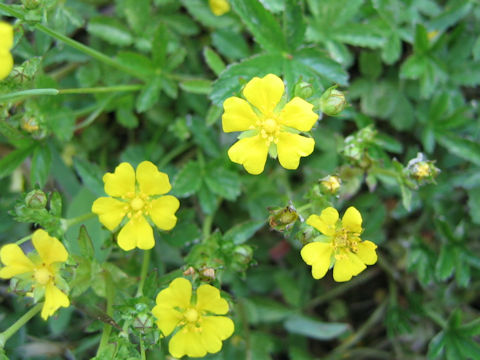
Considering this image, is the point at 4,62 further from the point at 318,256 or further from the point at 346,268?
the point at 346,268

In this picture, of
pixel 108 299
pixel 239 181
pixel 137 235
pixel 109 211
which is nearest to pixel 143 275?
pixel 108 299

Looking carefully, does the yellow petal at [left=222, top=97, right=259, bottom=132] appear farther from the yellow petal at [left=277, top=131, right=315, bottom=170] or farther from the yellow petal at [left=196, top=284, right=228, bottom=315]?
the yellow petal at [left=196, top=284, right=228, bottom=315]

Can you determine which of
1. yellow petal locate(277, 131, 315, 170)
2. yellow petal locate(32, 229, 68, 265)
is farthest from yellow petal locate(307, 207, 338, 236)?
yellow petal locate(32, 229, 68, 265)

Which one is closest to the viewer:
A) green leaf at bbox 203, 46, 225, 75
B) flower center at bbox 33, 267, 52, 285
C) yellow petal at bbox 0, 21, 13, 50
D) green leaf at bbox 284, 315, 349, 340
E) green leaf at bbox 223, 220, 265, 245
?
yellow petal at bbox 0, 21, 13, 50

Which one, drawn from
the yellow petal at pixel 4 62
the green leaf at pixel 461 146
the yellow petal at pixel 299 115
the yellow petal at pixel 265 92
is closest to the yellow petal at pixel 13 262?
the yellow petal at pixel 4 62

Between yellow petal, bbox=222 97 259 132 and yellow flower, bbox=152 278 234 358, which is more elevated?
yellow petal, bbox=222 97 259 132

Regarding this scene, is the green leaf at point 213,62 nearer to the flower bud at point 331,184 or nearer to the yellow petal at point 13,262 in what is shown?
the flower bud at point 331,184
